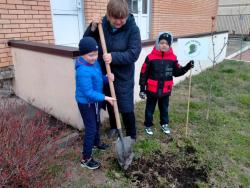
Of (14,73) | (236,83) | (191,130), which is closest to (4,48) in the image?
(14,73)

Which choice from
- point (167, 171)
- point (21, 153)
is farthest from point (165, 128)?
point (21, 153)

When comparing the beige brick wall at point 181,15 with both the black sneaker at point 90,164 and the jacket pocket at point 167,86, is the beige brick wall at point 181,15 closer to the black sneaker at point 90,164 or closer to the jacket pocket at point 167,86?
the jacket pocket at point 167,86

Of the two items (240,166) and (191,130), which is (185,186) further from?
(191,130)

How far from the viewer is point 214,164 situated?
2906 millimetres

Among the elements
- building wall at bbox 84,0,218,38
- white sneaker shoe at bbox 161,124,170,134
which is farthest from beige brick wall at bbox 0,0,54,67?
white sneaker shoe at bbox 161,124,170,134

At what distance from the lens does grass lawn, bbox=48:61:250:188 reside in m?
2.59

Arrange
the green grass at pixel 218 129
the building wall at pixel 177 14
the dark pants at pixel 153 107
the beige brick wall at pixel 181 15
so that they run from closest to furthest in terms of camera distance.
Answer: the green grass at pixel 218 129 → the dark pants at pixel 153 107 → the building wall at pixel 177 14 → the beige brick wall at pixel 181 15

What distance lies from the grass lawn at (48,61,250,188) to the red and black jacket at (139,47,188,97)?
686 mm

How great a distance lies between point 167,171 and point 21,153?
160 cm

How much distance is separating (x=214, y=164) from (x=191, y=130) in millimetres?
842

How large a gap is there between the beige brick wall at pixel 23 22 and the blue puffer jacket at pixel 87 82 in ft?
6.37

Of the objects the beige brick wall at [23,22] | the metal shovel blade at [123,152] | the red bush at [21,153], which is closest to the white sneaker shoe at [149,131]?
the metal shovel blade at [123,152]

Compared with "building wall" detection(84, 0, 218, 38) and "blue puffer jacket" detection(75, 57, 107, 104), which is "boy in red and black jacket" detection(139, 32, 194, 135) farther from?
"building wall" detection(84, 0, 218, 38)

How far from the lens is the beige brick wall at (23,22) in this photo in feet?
11.9
